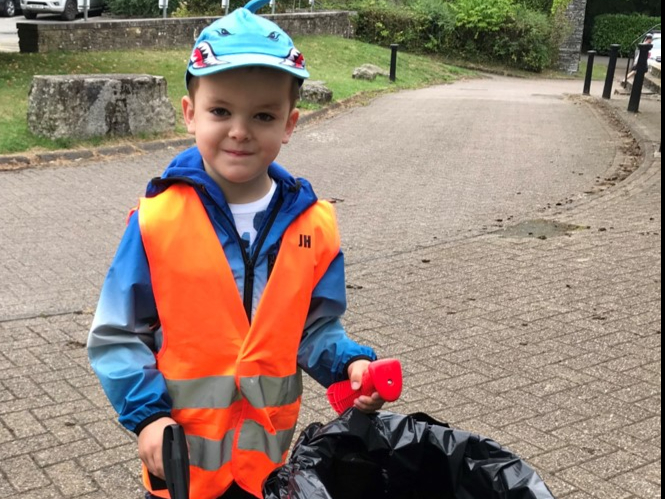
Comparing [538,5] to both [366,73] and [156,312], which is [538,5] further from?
[156,312]

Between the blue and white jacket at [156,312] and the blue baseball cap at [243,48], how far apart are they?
0.29m

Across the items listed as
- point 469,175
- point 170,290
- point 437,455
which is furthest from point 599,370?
point 469,175

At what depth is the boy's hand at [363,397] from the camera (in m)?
2.28

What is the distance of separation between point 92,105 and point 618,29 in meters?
37.1

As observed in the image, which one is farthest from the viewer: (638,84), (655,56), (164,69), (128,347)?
(655,56)

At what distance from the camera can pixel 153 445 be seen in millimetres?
2094

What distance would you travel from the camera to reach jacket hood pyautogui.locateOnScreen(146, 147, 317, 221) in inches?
90.7

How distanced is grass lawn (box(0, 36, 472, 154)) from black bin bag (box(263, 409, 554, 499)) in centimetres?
957

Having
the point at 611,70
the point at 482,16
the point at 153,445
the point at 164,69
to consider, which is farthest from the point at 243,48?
the point at 482,16

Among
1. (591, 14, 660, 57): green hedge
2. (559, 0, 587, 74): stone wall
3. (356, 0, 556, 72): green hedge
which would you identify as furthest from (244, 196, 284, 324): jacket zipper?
(591, 14, 660, 57): green hedge

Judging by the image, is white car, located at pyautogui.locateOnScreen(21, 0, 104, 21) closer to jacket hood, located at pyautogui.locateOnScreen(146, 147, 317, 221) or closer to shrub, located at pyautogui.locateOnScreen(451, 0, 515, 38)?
shrub, located at pyautogui.locateOnScreen(451, 0, 515, 38)

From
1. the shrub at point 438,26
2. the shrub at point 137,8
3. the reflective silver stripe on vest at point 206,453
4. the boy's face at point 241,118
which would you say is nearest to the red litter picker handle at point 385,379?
the reflective silver stripe on vest at point 206,453

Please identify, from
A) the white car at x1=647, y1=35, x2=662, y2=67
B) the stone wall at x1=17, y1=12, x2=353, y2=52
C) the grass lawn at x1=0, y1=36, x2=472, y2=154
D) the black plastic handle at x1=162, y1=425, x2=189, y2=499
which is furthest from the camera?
the white car at x1=647, y1=35, x2=662, y2=67

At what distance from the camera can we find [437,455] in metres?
2.29
